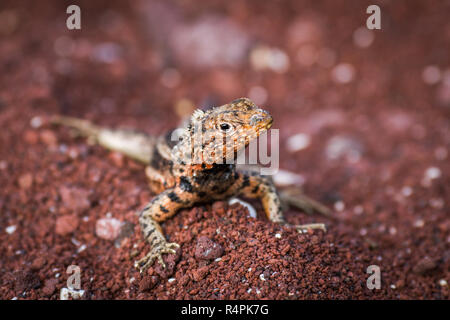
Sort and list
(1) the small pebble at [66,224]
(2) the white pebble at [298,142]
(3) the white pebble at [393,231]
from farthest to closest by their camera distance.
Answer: (2) the white pebble at [298,142] → (3) the white pebble at [393,231] → (1) the small pebble at [66,224]

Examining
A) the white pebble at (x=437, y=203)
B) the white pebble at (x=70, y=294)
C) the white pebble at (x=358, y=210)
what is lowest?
the white pebble at (x=70, y=294)

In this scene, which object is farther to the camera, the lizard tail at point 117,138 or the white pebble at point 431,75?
the white pebble at point 431,75

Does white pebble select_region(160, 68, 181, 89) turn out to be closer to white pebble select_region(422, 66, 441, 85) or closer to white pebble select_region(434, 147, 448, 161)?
white pebble select_region(422, 66, 441, 85)

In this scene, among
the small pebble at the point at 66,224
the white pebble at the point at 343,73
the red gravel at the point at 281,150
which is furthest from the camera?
the white pebble at the point at 343,73

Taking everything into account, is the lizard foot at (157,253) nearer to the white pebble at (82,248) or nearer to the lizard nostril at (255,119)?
the white pebble at (82,248)

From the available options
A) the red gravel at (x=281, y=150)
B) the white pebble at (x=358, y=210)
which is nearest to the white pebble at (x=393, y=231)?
the red gravel at (x=281, y=150)

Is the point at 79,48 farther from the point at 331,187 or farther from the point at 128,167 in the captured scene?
the point at 331,187
